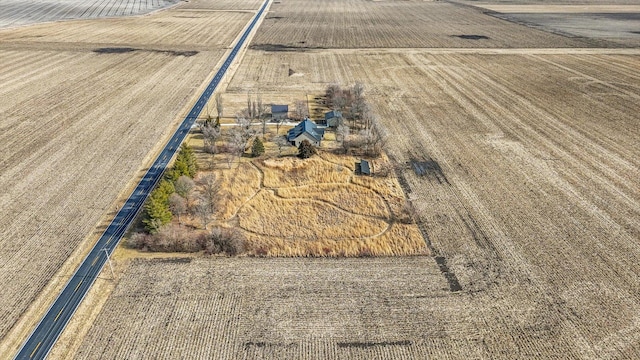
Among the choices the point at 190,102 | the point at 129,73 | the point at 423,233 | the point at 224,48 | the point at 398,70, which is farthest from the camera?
the point at 224,48

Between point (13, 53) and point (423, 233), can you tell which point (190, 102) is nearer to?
point (423, 233)

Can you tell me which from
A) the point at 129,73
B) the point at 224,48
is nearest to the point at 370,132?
the point at 129,73

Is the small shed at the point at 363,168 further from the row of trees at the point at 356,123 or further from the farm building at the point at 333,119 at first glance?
the farm building at the point at 333,119

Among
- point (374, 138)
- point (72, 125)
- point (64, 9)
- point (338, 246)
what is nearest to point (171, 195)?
point (338, 246)

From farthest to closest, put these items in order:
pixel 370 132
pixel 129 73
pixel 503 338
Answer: pixel 129 73
pixel 370 132
pixel 503 338

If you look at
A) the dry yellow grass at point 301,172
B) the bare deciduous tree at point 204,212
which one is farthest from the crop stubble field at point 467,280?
the dry yellow grass at point 301,172

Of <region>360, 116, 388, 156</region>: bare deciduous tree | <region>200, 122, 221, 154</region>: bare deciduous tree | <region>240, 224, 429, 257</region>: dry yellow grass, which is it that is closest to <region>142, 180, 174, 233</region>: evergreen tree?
<region>240, 224, 429, 257</region>: dry yellow grass

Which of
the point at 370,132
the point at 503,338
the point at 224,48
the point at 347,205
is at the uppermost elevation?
the point at 224,48
